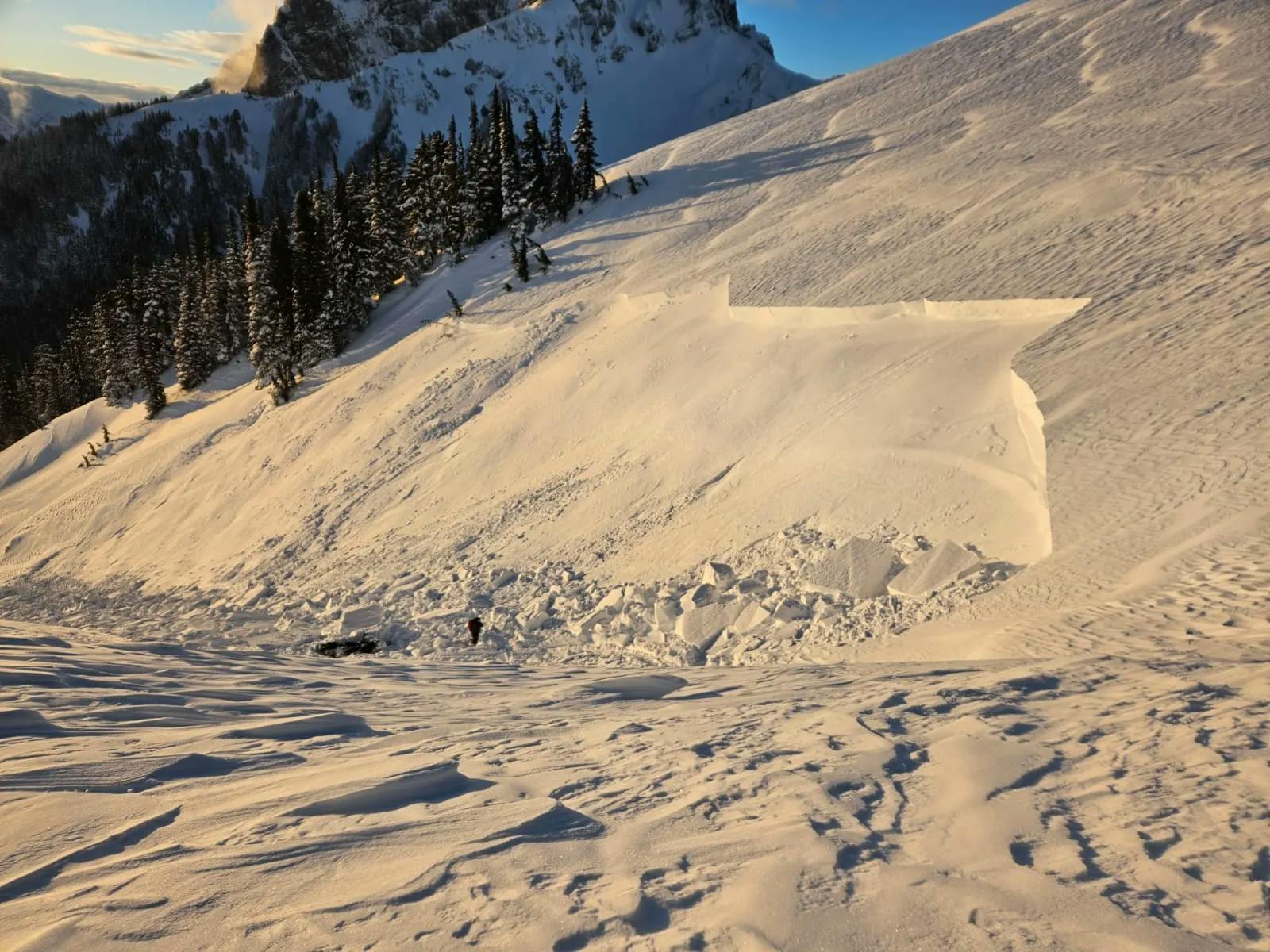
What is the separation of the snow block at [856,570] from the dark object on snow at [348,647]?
10.3 m

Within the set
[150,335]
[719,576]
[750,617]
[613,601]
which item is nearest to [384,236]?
[150,335]

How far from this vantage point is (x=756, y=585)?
Result: 47.0 ft

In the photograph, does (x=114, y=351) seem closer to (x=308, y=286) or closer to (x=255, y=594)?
(x=308, y=286)

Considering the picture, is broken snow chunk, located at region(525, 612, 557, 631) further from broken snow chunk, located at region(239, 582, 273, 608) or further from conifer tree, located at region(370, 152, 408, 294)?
conifer tree, located at region(370, 152, 408, 294)

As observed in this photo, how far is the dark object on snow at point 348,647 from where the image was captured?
656 inches

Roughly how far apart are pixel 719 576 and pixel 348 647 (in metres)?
8.99

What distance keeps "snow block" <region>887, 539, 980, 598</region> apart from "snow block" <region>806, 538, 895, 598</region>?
0.30 m

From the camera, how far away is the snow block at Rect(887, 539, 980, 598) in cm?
1205

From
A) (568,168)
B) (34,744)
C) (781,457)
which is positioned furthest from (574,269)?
(34,744)

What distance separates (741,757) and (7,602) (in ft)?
116

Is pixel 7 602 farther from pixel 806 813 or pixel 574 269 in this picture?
pixel 806 813

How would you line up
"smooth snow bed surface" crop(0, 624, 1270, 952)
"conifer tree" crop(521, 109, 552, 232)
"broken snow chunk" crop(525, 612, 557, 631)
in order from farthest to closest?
"conifer tree" crop(521, 109, 552, 232) → "broken snow chunk" crop(525, 612, 557, 631) → "smooth snow bed surface" crop(0, 624, 1270, 952)

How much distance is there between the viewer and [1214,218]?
17859 mm

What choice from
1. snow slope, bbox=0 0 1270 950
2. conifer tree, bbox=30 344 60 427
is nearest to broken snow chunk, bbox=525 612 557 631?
snow slope, bbox=0 0 1270 950
